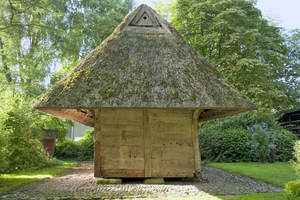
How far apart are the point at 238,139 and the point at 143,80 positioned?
7.11 m

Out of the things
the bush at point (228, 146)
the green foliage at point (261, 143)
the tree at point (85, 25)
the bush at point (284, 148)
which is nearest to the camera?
the green foliage at point (261, 143)

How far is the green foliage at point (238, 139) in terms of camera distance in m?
10.6

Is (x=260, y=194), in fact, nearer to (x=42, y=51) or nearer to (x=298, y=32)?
(x=42, y=51)

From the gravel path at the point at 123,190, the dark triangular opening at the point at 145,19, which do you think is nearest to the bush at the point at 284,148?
the gravel path at the point at 123,190

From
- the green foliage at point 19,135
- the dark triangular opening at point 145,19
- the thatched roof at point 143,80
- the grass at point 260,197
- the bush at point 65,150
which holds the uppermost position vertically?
the dark triangular opening at point 145,19

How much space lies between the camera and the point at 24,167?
8484 millimetres

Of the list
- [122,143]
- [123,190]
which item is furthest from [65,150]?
[123,190]

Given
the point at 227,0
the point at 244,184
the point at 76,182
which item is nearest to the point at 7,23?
the point at 76,182

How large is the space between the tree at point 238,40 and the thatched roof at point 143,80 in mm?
6965

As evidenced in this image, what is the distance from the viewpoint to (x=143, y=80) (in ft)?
20.1

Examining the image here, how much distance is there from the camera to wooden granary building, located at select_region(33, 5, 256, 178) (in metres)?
5.71

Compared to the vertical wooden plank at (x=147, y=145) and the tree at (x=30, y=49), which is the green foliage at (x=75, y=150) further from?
the vertical wooden plank at (x=147, y=145)

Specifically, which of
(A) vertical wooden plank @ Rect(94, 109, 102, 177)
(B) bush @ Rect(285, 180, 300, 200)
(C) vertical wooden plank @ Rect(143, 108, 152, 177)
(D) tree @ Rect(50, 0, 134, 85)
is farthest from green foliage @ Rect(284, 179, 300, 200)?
(D) tree @ Rect(50, 0, 134, 85)

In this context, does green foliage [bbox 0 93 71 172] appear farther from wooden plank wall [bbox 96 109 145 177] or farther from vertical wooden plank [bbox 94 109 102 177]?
wooden plank wall [bbox 96 109 145 177]
